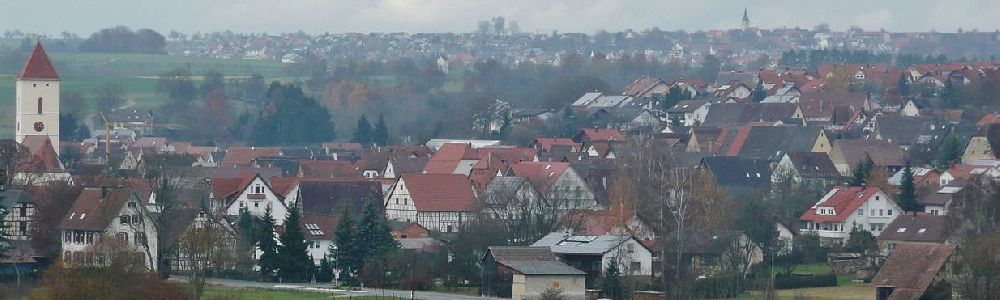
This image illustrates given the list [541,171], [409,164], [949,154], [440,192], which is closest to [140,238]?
[440,192]

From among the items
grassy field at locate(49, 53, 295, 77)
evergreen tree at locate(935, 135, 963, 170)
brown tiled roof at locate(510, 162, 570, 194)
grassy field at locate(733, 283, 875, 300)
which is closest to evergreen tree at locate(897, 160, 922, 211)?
evergreen tree at locate(935, 135, 963, 170)

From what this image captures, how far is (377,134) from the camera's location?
115 metres

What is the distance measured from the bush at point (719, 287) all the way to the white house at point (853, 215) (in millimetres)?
16132

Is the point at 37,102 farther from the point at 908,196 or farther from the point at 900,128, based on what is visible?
the point at 908,196

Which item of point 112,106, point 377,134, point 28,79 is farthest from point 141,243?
point 112,106

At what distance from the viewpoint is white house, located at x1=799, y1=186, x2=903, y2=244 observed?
70.9 meters

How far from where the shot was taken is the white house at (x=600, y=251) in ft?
182

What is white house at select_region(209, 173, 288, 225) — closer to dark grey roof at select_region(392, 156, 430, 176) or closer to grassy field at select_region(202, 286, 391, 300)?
dark grey roof at select_region(392, 156, 430, 176)

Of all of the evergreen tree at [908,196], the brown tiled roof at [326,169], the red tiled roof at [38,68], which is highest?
the red tiled roof at [38,68]

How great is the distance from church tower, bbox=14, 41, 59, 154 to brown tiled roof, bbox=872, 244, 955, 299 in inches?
1849

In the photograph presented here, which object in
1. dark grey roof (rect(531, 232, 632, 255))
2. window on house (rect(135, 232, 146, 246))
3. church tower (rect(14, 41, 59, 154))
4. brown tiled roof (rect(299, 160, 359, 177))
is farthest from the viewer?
church tower (rect(14, 41, 59, 154))

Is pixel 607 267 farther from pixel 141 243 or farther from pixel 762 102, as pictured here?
pixel 762 102

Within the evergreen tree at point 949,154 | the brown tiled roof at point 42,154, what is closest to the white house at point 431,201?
the brown tiled roof at point 42,154

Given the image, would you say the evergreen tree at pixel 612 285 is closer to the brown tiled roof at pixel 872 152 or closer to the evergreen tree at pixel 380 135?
the brown tiled roof at pixel 872 152
